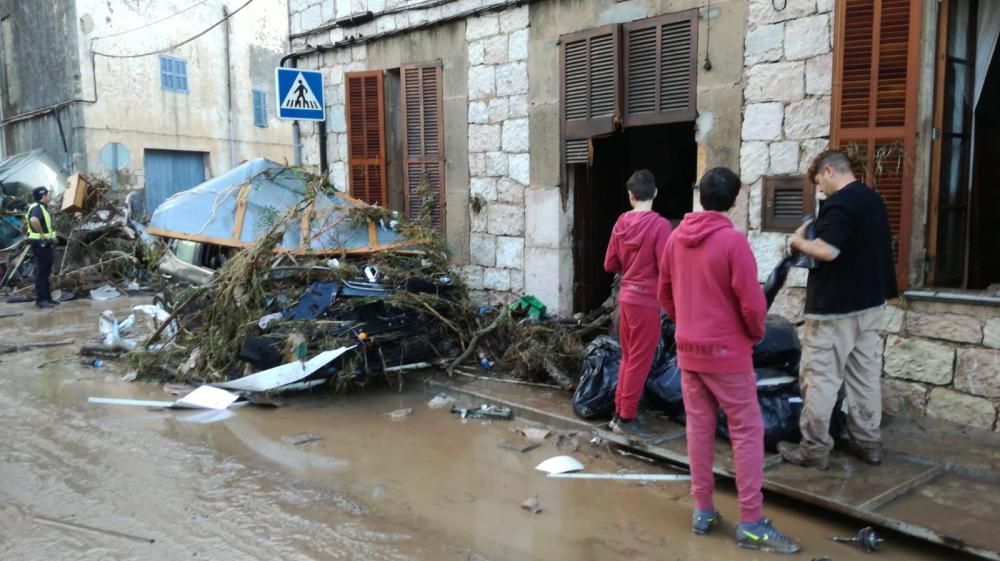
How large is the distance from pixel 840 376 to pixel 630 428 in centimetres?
135

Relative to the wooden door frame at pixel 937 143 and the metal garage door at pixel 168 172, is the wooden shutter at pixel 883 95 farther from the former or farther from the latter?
the metal garage door at pixel 168 172

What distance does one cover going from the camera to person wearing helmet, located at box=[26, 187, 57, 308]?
37.9ft

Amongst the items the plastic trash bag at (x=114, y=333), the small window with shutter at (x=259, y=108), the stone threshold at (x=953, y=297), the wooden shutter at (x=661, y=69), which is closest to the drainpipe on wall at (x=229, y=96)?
the small window with shutter at (x=259, y=108)

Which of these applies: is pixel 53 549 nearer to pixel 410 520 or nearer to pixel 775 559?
pixel 410 520

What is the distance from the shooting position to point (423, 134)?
28.2ft

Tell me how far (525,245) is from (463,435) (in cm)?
275

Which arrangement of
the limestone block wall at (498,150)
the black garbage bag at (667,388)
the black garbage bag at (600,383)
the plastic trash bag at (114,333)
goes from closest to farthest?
the black garbage bag at (667,388), the black garbage bag at (600,383), the limestone block wall at (498,150), the plastic trash bag at (114,333)

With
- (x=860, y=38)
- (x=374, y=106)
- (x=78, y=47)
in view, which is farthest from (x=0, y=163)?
(x=860, y=38)

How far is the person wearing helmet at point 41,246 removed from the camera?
11.5 meters

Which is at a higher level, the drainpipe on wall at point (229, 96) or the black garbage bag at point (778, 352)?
the drainpipe on wall at point (229, 96)

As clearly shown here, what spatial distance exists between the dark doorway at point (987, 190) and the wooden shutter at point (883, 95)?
84cm

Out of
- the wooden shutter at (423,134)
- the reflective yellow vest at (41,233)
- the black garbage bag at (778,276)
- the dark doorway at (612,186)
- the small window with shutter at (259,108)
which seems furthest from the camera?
the small window with shutter at (259,108)


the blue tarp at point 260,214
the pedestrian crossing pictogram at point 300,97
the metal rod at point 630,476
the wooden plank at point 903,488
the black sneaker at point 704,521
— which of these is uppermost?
the pedestrian crossing pictogram at point 300,97

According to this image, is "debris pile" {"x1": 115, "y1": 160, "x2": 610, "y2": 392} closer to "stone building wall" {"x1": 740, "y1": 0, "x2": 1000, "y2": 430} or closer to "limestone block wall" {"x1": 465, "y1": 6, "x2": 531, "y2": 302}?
"limestone block wall" {"x1": 465, "y1": 6, "x2": 531, "y2": 302}
